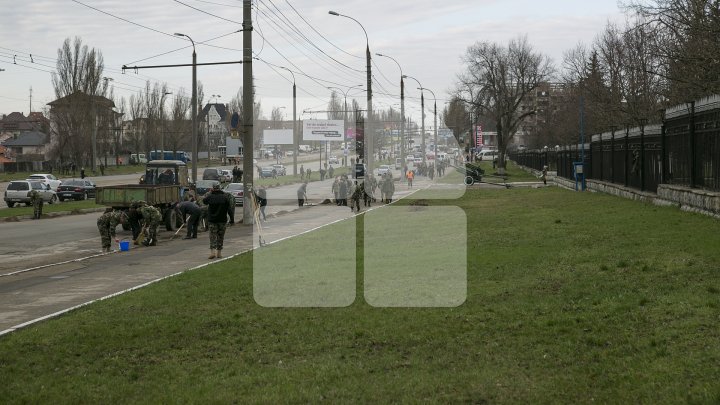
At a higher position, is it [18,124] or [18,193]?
[18,124]

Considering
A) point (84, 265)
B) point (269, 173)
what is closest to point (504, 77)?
point (269, 173)

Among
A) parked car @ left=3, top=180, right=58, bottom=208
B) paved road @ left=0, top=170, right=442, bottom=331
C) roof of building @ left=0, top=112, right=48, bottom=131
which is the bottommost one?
paved road @ left=0, top=170, right=442, bottom=331

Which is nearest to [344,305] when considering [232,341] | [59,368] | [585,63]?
[232,341]

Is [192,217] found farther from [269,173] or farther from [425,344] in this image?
[269,173]

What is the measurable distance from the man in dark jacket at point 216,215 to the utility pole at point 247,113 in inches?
388

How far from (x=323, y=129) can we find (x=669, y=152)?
9925 cm

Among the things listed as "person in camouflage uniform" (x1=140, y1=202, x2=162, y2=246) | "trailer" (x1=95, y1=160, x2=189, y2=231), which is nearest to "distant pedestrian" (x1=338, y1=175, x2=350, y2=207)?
"trailer" (x1=95, y1=160, x2=189, y2=231)

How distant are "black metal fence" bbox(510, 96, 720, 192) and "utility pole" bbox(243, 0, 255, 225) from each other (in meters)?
13.3

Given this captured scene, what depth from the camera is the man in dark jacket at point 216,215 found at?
1877cm

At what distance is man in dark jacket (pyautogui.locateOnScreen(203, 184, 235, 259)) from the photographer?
18766 mm

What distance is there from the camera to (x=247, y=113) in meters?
31.5

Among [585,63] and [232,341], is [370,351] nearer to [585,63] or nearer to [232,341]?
[232,341]

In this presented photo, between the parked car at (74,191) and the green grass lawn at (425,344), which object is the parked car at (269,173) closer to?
the parked car at (74,191)
